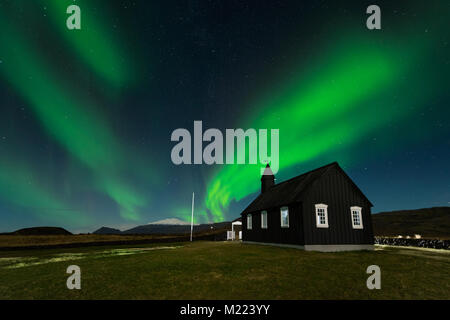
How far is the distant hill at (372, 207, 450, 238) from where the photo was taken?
69.9 m

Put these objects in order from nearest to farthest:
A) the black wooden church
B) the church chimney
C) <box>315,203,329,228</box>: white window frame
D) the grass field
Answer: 1. the grass field
2. the black wooden church
3. <box>315,203,329,228</box>: white window frame
4. the church chimney

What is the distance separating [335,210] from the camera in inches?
840

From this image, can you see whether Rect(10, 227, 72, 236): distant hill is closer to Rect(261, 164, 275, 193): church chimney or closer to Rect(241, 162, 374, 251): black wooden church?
Rect(261, 164, 275, 193): church chimney

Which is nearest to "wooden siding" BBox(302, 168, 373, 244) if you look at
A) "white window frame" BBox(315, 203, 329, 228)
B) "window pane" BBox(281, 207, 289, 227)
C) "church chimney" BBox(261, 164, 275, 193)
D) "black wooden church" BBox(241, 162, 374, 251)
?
"black wooden church" BBox(241, 162, 374, 251)

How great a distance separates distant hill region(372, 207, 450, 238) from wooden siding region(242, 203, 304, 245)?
57244 millimetres

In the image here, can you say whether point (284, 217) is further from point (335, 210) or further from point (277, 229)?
point (335, 210)

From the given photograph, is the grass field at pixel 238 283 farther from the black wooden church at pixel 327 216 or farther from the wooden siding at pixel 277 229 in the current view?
the wooden siding at pixel 277 229

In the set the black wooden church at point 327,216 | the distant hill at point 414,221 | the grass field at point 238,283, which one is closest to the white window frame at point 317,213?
the black wooden church at point 327,216

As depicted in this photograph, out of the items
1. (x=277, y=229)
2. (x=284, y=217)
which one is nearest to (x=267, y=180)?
(x=277, y=229)

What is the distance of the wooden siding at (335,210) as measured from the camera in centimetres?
2027

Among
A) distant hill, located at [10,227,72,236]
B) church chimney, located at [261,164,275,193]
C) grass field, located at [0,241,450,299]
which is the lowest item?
distant hill, located at [10,227,72,236]

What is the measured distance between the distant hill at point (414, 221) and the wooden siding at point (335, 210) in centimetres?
5804

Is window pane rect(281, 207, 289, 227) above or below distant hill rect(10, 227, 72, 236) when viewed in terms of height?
above
